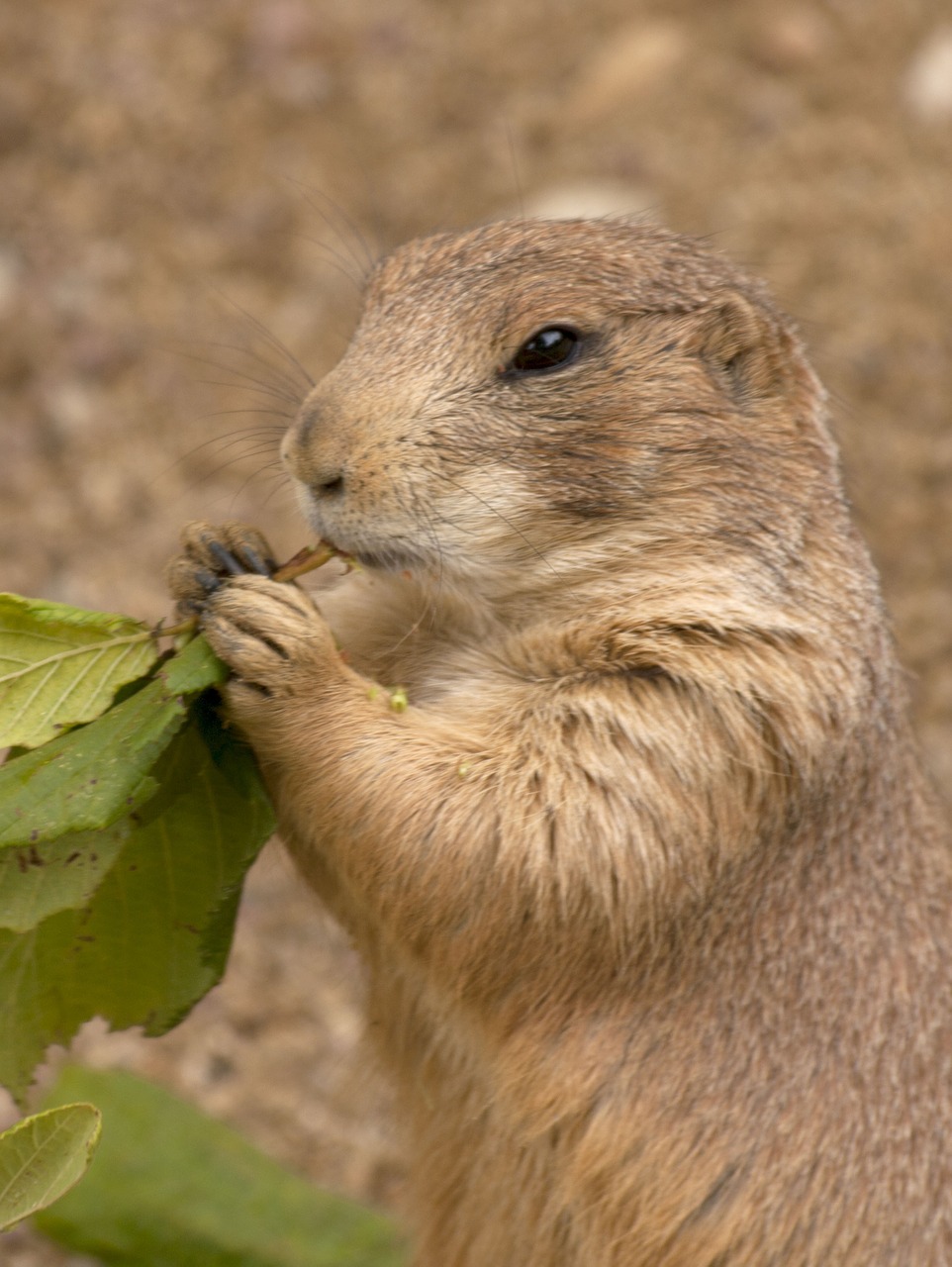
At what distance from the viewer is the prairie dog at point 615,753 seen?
256 cm

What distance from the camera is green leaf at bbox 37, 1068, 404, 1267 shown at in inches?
151

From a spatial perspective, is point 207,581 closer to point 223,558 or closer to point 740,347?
point 223,558

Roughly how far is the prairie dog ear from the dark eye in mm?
274

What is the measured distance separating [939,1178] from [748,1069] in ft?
1.30

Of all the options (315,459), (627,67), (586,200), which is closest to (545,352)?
(315,459)

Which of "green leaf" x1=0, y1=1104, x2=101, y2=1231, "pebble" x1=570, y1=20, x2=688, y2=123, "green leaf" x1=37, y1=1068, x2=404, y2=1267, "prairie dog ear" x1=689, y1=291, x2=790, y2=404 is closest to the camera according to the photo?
"green leaf" x1=0, y1=1104, x2=101, y2=1231

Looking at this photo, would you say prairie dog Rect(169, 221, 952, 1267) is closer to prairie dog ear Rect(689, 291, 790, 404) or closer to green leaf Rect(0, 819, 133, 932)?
prairie dog ear Rect(689, 291, 790, 404)

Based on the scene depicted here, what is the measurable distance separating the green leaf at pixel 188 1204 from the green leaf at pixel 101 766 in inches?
66.6

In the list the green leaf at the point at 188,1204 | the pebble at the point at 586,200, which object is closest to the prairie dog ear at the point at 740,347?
the green leaf at the point at 188,1204

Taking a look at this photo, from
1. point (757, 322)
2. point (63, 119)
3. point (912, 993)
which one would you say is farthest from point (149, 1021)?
point (63, 119)

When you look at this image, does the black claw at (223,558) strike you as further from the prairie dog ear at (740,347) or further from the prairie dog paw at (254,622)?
the prairie dog ear at (740,347)

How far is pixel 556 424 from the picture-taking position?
264cm

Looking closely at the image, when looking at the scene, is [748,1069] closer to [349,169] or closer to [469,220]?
[469,220]

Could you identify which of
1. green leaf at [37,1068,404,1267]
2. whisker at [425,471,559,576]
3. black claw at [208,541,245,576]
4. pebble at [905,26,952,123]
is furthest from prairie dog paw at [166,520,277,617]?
pebble at [905,26,952,123]
